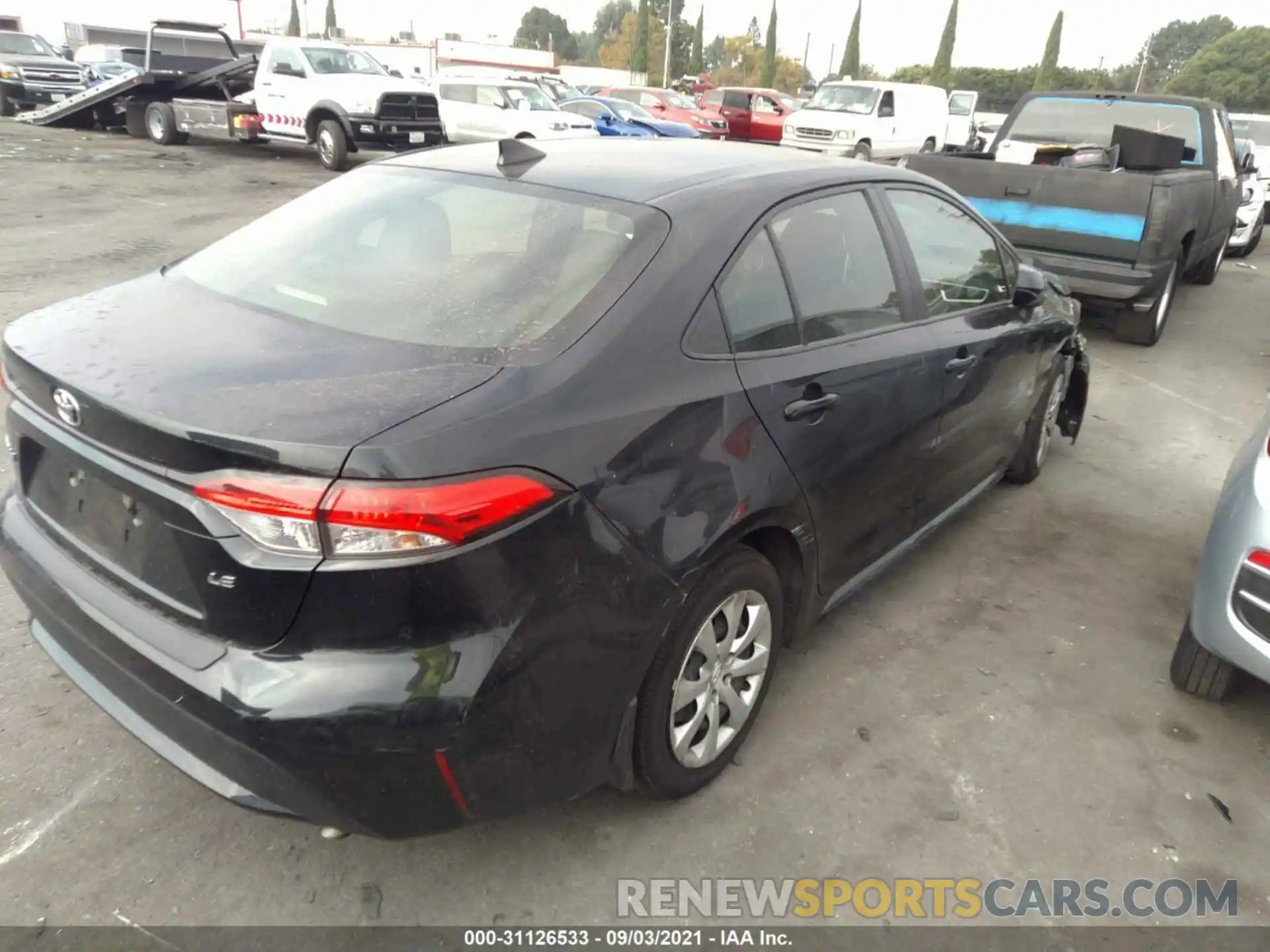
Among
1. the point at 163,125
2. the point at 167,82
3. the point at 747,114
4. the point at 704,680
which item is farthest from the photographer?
the point at 747,114

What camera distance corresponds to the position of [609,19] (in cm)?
12975

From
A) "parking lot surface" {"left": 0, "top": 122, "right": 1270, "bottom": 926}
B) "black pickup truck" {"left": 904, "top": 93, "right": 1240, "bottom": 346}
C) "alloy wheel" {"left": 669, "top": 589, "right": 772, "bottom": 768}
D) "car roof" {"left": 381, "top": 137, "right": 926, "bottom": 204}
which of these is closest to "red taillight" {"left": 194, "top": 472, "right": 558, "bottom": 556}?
"parking lot surface" {"left": 0, "top": 122, "right": 1270, "bottom": 926}

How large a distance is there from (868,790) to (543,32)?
12326 centimetres

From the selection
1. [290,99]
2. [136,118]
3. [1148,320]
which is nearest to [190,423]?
[1148,320]

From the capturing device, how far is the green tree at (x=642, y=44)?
7194cm

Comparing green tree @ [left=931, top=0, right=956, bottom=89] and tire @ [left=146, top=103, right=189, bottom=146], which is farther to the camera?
green tree @ [left=931, top=0, right=956, bottom=89]

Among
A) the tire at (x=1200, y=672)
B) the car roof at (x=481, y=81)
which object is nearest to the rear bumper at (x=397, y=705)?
the tire at (x=1200, y=672)

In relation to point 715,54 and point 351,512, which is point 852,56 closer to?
point 715,54

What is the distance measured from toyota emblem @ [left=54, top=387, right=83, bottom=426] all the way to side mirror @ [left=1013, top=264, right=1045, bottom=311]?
11.5 feet

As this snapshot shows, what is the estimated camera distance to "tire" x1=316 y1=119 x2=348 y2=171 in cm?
1552

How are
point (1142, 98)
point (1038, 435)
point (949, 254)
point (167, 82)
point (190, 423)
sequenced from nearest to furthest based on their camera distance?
point (190, 423) → point (949, 254) → point (1038, 435) → point (1142, 98) → point (167, 82)

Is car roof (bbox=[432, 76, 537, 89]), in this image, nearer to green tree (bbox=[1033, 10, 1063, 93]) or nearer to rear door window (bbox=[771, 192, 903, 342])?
rear door window (bbox=[771, 192, 903, 342])

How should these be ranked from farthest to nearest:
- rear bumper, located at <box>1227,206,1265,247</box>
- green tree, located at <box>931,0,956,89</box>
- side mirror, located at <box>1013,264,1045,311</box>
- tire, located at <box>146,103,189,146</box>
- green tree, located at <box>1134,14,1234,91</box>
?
green tree, located at <box>1134,14,1234,91</box> → green tree, located at <box>931,0,956,89</box> → tire, located at <box>146,103,189,146</box> → rear bumper, located at <box>1227,206,1265,247</box> → side mirror, located at <box>1013,264,1045,311</box>

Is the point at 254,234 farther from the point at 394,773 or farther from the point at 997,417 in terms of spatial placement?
the point at 997,417
